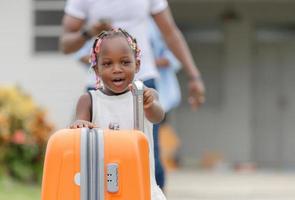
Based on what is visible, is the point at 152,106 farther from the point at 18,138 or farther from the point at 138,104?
the point at 18,138

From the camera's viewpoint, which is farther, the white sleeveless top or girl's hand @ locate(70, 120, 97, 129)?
the white sleeveless top

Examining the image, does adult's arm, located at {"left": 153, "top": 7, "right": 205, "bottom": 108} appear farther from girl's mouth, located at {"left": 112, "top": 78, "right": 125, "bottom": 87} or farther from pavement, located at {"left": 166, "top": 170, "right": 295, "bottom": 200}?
pavement, located at {"left": 166, "top": 170, "right": 295, "bottom": 200}

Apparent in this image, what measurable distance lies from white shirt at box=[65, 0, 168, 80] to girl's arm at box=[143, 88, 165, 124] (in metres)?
1.29

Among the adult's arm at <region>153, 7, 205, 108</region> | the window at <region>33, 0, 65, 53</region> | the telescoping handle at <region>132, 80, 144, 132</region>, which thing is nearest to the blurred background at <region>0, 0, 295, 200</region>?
the window at <region>33, 0, 65, 53</region>

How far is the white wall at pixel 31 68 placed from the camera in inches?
545

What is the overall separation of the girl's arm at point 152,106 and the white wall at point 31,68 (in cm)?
969

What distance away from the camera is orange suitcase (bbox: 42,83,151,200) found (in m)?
3.73

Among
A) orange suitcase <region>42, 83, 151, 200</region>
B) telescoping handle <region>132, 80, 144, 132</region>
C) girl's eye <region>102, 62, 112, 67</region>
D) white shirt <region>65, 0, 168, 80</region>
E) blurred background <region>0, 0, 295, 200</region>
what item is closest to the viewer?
orange suitcase <region>42, 83, 151, 200</region>

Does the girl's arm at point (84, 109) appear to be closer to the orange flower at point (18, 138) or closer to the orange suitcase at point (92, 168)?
the orange suitcase at point (92, 168)

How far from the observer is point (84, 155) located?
12.3 ft

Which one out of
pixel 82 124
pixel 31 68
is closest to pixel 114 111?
pixel 82 124

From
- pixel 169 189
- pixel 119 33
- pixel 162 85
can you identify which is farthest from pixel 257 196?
pixel 119 33

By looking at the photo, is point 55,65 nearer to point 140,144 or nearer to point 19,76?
point 19,76

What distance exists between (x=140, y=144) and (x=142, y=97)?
21 centimetres
